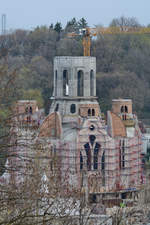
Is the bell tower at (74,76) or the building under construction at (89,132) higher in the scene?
the bell tower at (74,76)

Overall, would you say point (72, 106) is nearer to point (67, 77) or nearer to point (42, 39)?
point (67, 77)

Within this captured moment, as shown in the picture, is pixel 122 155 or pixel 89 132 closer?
pixel 89 132

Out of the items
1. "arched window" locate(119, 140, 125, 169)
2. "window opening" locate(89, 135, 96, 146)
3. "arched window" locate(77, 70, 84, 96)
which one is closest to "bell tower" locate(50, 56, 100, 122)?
"arched window" locate(77, 70, 84, 96)

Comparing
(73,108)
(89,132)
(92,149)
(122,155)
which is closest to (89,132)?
(89,132)

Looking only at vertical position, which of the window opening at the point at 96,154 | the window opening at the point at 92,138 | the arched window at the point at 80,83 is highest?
the arched window at the point at 80,83

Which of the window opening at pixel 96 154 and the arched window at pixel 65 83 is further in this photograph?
the arched window at pixel 65 83

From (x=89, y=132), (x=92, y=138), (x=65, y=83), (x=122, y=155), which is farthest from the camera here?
(x=65, y=83)

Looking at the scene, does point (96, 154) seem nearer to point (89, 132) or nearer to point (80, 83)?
point (89, 132)

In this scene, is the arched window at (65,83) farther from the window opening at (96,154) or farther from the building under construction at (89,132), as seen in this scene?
the window opening at (96,154)

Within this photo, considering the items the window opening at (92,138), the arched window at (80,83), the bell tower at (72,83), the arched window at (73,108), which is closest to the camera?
the window opening at (92,138)

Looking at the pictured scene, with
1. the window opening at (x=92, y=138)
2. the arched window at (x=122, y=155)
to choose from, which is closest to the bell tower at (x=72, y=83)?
the window opening at (x=92, y=138)

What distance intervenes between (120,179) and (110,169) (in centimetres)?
75

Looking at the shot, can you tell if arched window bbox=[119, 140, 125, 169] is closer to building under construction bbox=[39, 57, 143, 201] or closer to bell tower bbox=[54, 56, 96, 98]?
building under construction bbox=[39, 57, 143, 201]

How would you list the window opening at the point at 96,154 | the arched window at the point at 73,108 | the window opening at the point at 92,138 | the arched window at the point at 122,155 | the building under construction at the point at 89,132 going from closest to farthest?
the building under construction at the point at 89,132, the window opening at the point at 96,154, the window opening at the point at 92,138, the arched window at the point at 122,155, the arched window at the point at 73,108
